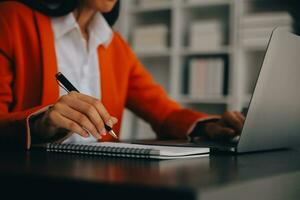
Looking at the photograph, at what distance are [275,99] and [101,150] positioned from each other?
0.36m

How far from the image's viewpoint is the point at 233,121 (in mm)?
1333

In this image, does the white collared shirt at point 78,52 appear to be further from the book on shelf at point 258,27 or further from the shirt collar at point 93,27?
the book on shelf at point 258,27

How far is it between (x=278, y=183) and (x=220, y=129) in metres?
0.68

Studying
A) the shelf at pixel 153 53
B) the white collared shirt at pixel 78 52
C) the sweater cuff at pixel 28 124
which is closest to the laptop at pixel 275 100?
the sweater cuff at pixel 28 124

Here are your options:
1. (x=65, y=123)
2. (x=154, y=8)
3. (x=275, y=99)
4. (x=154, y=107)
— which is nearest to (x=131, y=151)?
(x=65, y=123)

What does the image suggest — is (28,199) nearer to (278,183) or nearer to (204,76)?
(278,183)

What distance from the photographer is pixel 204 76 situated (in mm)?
3262

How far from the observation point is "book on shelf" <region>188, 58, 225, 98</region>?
318cm

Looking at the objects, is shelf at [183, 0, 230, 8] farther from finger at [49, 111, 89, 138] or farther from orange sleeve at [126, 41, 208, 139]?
finger at [49, 111, 89, 138]

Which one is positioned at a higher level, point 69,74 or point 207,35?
point 207,35

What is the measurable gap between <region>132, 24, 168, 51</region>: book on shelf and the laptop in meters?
2.31

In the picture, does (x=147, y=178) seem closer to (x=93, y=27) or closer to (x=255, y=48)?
(x=93, y=27)

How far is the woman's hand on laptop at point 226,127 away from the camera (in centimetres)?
132

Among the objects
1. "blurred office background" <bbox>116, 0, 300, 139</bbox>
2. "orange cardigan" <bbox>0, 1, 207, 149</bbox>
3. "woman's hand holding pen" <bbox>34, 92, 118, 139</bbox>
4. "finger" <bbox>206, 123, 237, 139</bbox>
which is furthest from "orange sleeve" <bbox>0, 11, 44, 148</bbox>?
"blurred office background" <bbox>116, 0, 300, 139</bbox>
